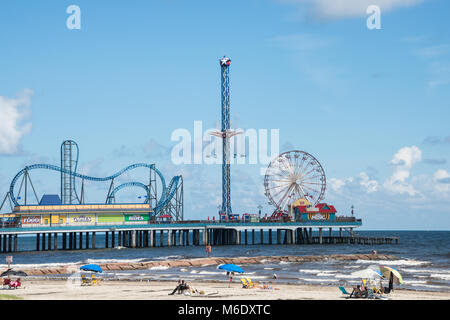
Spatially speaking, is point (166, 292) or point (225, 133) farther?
point (225, 133)

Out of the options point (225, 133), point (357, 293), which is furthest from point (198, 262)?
point (225, 133)

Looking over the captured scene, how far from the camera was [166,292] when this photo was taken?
104 feet

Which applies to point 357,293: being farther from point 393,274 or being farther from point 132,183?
point 132,183

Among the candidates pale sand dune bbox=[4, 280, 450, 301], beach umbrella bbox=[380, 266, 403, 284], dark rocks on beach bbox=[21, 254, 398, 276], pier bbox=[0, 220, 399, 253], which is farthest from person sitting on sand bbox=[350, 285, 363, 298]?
pier bbox=[0, 220, 399, 253]

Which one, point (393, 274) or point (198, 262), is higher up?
point (393, 274)

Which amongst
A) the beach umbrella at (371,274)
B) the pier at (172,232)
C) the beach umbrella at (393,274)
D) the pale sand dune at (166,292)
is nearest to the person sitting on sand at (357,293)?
the pale sand dune at (166,292)

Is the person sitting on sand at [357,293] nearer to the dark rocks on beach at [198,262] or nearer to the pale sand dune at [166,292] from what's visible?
the pale sand dune at [166,292]

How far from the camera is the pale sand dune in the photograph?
29.2 m

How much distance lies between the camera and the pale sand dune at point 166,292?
2917 cm

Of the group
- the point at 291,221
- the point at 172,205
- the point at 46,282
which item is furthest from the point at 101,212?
the point at 46,282

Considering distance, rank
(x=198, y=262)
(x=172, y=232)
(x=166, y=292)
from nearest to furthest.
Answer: (x=166, y=292)
(x=198, y=262)
(x=172, y=232)
